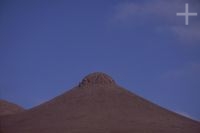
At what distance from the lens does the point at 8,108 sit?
362 ft

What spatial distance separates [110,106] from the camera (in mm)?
91625

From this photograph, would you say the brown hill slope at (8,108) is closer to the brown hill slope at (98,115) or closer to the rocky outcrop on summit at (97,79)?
the brown hill slope at (98,115)

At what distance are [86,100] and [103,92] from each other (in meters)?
5.17

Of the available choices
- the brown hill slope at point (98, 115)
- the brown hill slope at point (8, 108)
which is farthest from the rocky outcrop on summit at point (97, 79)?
the brown hill slope at point (8, 108)

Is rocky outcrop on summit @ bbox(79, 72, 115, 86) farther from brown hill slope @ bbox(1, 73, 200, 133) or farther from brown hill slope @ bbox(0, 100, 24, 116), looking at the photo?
brown hill slope @ bbox(0, 100, 24, 116)

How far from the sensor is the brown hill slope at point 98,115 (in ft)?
255

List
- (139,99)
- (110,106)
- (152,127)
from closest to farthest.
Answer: (152,127), (110,106), (139,99)

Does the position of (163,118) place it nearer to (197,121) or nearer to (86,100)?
(197,121)

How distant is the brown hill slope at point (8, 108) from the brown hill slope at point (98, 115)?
10.8 m

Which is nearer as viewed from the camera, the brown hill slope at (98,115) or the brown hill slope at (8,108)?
the brown hill slope at (98,115)

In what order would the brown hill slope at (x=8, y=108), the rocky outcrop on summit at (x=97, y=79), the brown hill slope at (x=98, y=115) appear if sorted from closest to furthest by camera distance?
the brown hill slope at (x=98, y=115)
the rocky outcrop on summit at (x=97, y=79)
the brown hill slope at (x=8, y=108)

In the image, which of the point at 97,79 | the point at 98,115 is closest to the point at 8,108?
the point at 97,79

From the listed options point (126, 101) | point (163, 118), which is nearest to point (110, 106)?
point (126, 101)

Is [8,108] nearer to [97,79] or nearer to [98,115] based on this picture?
[97,79]
